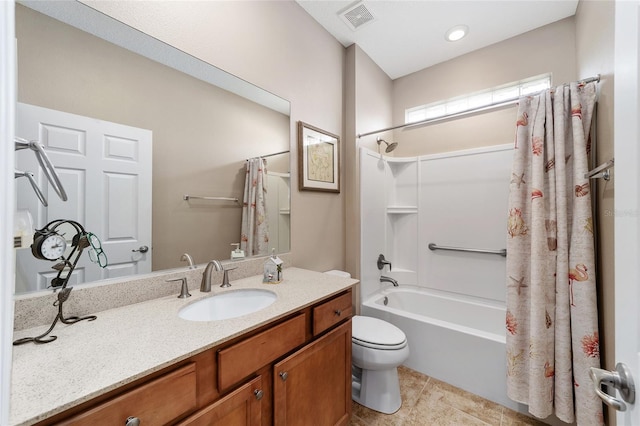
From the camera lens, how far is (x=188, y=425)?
740mm

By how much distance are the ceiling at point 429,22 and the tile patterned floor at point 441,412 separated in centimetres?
281

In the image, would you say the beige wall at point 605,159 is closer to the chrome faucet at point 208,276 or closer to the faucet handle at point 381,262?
the faucet handle at point 381,262

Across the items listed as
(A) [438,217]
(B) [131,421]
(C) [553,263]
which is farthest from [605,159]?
(B) [131,421]

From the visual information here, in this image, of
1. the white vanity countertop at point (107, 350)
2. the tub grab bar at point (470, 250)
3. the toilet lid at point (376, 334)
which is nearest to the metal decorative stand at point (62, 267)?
the white vanity countertop at point (107, 350)

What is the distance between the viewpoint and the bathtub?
1753mm

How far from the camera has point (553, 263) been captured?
1.44 meters

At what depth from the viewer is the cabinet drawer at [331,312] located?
1201 mm

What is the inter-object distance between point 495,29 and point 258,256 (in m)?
2.67

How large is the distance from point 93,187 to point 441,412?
2.27 meters

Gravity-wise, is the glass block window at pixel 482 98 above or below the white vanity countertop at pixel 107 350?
above

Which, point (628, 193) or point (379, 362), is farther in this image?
point (379, 362)

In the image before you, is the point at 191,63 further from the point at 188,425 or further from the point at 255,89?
the point at 188,425

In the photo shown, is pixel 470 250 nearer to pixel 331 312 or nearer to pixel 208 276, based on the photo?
pixel 331 312

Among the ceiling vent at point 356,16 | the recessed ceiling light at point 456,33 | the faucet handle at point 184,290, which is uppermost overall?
the recessed ceiling light at point 456,33
